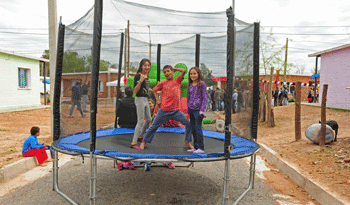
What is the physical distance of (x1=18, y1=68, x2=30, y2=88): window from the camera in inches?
563

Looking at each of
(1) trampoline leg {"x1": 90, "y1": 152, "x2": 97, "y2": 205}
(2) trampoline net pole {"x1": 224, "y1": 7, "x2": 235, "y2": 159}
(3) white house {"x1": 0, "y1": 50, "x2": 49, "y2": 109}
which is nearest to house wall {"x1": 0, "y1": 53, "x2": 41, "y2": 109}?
(3) white house {"x1": 0, "y1": 50, "x2": 49, "y2": 109}

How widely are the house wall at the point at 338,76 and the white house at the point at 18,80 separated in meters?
15.7

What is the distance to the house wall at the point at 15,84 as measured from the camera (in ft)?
41.1

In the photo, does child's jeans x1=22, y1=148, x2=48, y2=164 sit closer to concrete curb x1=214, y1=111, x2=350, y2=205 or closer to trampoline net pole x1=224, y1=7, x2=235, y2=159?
trampoline net pole x1=224, y1=7, x2=235, y2=159

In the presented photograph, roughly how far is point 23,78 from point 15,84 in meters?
1.34

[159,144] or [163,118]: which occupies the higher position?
[163,118]

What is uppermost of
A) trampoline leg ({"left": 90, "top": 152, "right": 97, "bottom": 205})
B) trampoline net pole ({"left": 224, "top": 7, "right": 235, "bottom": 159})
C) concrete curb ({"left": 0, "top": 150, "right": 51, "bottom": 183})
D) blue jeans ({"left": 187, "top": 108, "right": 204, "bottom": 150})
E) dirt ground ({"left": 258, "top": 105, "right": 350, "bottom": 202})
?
trampoline net pole ({"left": 224, "top": 7, "right": 235, "bottom": 159})

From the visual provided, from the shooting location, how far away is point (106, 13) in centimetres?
415

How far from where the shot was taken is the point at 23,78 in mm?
14617

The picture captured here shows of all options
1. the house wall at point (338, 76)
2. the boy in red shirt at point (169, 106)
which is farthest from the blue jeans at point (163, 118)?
the house wall at point (338, 76)

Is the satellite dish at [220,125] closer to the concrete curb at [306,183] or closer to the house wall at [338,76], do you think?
the concrete curb at [306,183]

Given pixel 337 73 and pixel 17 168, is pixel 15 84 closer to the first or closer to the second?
pixel 17 168

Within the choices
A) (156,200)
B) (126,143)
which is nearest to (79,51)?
(126,143)

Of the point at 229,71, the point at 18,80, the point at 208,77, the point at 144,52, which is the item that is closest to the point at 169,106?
the point at 229,71
